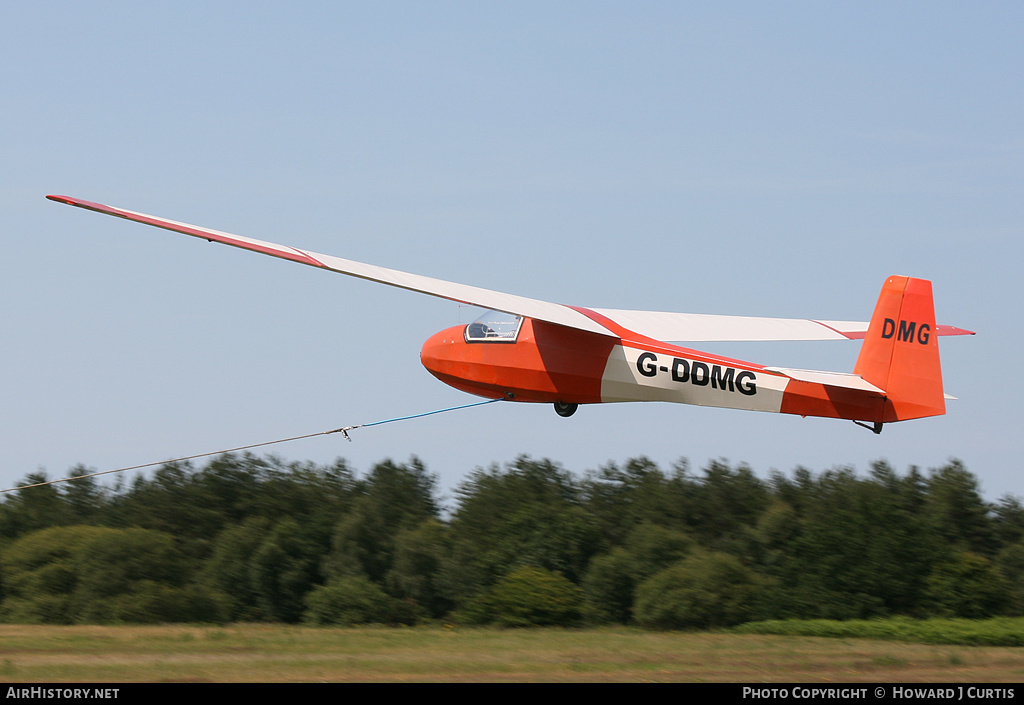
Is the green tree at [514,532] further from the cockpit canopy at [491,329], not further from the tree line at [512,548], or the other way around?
the cockpit canopy at [491,329]

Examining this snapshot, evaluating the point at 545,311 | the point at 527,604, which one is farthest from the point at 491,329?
the point at 527,604

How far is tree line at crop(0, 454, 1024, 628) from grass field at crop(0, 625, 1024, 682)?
787 inches

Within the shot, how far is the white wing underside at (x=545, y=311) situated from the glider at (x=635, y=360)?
0.11 ft

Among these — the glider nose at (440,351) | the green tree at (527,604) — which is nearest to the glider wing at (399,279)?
the glider nose at (440,351)

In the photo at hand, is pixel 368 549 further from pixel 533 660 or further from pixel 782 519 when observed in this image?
pixel 533 660

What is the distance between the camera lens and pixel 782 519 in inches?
2432

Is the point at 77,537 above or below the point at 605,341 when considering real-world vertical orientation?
below

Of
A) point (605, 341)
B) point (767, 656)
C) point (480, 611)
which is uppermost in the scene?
point (605, 341)

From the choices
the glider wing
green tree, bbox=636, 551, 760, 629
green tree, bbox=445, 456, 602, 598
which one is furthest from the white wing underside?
green tree, bbox=445, 456, 602, 598

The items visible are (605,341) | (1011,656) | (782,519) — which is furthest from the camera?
(782,519)

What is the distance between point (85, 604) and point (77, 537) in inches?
268

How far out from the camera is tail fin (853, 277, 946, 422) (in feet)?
53.4

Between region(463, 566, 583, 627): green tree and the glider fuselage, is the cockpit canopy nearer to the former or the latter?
the glider fuselage
